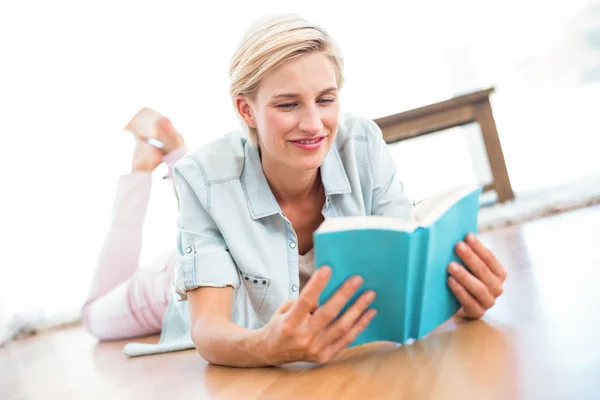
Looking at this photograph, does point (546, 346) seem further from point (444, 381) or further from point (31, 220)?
point (31, 220)

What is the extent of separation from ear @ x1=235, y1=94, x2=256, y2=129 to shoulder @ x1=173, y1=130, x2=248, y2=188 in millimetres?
86

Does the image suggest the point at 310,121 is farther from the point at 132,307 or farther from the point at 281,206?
the point at 132,307

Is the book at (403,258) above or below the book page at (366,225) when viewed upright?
below

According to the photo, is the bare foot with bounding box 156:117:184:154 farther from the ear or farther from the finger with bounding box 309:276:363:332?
the finger with bounding box 309:276:363:332

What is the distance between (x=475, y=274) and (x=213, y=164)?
584 millimetres

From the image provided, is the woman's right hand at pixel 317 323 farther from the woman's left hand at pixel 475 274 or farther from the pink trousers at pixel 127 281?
the pink trousers at pixel 127 281

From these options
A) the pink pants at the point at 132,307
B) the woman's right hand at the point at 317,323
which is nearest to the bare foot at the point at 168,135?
the pink pants at the point at 132,307

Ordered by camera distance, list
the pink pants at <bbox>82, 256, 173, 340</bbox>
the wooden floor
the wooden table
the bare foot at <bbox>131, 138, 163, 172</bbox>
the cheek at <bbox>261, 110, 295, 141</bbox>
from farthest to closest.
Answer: the wooden table → the bare foot at <bbox>131, 138, 163, 172</bbox> → the pink pants at <bbox>82, 256, 173, 340</bbox> → the cheek at <bbox>261, 110, 295, 141</bbox> → the wooden floor

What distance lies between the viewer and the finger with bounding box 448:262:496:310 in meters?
1.05

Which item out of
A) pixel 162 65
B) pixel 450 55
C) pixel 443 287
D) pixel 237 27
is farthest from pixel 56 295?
pixel 443 287

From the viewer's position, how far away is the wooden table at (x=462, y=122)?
118 inches

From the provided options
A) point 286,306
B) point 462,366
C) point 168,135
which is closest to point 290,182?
point 286,306

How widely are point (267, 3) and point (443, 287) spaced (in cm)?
256

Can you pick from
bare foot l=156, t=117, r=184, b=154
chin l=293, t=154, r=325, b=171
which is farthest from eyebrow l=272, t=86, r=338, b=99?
bare foot l=156, t=117, r=184, b=154
